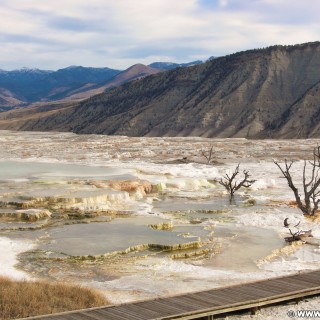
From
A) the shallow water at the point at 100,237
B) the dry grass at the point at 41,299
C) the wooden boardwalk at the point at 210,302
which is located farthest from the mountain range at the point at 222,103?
the dry grass at the point at 41,299

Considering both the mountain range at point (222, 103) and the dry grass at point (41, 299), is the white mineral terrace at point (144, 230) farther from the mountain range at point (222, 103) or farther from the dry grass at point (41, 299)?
the mountain range at point (222, 103)

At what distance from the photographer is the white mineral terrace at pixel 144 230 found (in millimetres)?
13188

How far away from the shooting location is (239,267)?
548 inches

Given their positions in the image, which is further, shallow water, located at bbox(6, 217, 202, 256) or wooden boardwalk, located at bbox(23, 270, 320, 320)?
shallow water, located at bbox(6, 217, 202, 256)

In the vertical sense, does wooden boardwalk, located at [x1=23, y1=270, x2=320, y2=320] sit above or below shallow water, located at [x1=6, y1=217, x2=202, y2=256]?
above

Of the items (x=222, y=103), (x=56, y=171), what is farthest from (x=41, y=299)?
(x=222, y=103)

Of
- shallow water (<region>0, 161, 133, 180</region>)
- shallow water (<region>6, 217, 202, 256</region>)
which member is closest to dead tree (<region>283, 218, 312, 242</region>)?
shallow water (<region>6, 217, 202, 256</region>)

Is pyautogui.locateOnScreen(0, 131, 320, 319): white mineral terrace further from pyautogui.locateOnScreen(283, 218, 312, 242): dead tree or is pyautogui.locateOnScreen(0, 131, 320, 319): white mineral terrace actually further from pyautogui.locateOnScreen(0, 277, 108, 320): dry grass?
pyautogui.locateOnScreen(0, 277, 108, 320): dry grass

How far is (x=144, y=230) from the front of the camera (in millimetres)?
17969

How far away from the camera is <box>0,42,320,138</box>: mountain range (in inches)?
3492

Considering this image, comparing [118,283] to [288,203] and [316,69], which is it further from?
[316,69]

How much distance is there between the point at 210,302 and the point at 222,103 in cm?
8963

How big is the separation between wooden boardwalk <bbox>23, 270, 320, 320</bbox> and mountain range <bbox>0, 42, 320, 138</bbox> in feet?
233

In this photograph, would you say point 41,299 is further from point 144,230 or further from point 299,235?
point 299,235
